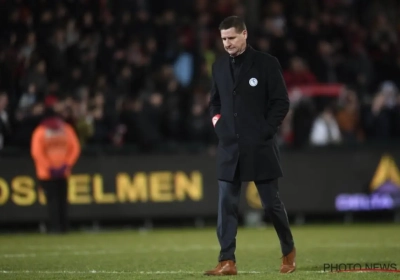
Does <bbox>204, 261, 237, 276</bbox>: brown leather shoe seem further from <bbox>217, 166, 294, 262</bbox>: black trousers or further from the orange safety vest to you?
the orange safety vest

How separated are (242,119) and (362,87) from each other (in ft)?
48.5

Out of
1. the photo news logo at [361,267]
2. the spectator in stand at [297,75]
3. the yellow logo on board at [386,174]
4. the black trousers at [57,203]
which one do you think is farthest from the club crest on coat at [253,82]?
the spectator in stand at [297,75]

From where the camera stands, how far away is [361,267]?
1097 cm

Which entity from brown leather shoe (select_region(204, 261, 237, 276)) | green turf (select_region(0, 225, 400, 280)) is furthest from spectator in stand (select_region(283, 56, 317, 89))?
brown leather shoe (select_region(204, 261, 237, 276))

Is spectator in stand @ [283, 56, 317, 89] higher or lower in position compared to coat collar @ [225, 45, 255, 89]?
lower

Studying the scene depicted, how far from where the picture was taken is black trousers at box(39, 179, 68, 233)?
707 inches

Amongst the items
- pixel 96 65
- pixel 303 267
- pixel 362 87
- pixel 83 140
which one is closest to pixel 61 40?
pixel 96 65

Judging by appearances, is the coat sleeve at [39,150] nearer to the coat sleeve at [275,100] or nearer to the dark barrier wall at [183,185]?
the dark barrier wall at [183,185]

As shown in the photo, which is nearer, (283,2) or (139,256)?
(139,256)

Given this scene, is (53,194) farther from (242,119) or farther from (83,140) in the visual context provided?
(242,119)

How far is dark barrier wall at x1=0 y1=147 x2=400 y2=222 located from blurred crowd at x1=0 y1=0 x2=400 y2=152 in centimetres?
51

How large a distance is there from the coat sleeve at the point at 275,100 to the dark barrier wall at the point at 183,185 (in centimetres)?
943

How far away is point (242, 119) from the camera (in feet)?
33.4

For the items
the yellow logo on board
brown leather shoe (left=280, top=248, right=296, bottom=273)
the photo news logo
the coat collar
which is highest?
the coat collar
